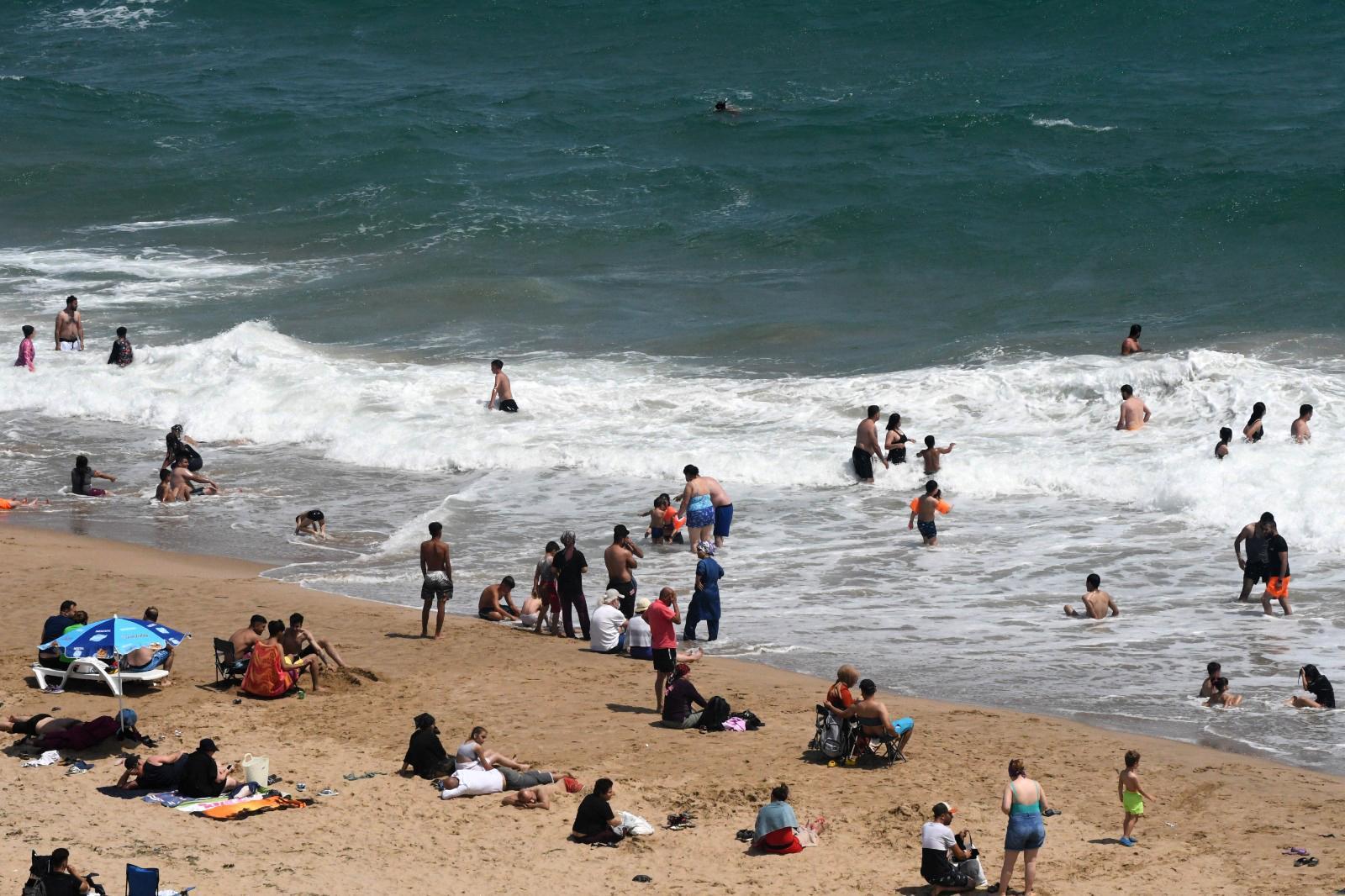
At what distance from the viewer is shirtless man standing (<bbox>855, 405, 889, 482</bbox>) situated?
19922 mm

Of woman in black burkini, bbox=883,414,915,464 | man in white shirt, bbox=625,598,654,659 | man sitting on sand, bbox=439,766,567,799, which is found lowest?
man sitting on sand, bbox=439,766,567,799

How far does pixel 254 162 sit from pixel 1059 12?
22.2 meters

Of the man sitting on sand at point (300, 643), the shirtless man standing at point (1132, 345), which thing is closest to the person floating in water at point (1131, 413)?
the shirtless man standing at point (1132, 345)

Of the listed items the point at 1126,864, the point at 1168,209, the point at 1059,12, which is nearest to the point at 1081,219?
the point at 1168,209

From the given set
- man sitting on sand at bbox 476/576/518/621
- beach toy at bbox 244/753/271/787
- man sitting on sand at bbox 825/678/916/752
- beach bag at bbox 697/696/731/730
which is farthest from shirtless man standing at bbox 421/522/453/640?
man sitting on sand at bbox 825/678/916/752

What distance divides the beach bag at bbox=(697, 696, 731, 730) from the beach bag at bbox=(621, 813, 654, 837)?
190 cm

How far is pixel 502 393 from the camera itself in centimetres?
2298

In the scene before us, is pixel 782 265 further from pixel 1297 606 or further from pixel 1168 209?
pixel 1297 606

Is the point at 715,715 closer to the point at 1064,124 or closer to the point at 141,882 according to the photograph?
the point at 141,882

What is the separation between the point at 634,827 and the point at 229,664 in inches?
172

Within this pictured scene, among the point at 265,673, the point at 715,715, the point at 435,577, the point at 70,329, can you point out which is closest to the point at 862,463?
the point at 435,577

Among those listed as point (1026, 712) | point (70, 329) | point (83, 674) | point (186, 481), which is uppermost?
point (70, 329)

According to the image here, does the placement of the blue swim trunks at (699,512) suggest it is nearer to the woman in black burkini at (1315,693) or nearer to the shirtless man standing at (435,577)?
the shirtless man standing at (435,577)

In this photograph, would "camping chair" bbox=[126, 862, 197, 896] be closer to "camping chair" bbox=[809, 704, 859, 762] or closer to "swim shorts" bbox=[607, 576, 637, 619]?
"camping chair" bbox=[809, 704, 859, 762]
